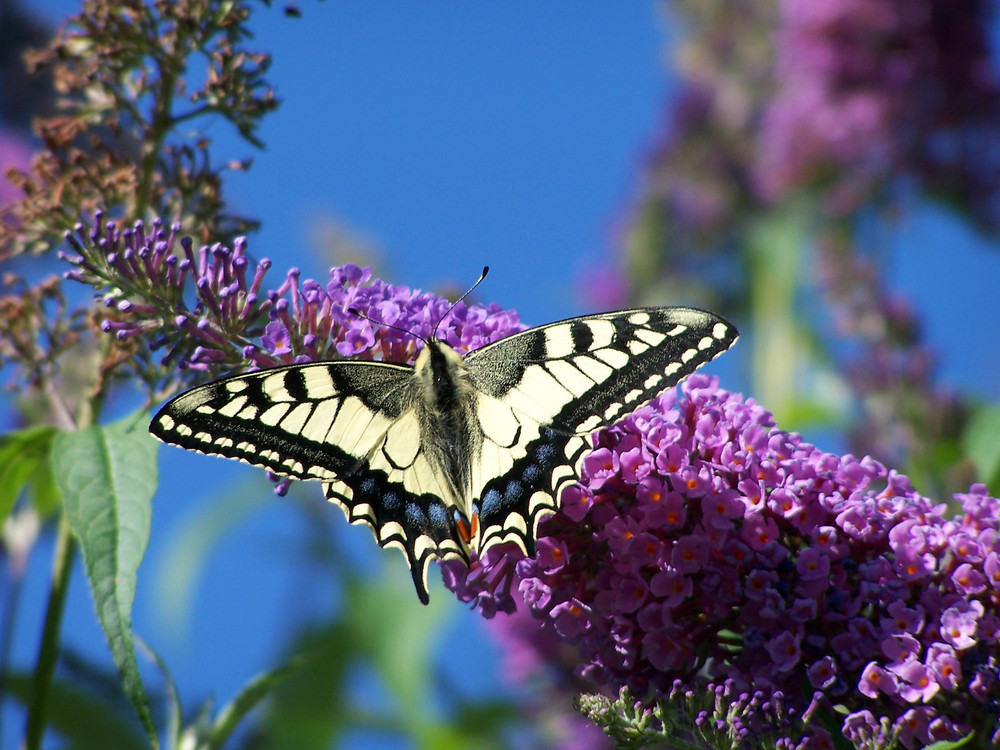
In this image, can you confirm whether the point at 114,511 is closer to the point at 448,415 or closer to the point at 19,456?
the point at 19,456

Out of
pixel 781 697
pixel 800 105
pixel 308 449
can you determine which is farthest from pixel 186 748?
pixel 800 105

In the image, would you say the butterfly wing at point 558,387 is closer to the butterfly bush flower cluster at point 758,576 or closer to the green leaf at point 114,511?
the butterfly bush flower cluster at point 758,576

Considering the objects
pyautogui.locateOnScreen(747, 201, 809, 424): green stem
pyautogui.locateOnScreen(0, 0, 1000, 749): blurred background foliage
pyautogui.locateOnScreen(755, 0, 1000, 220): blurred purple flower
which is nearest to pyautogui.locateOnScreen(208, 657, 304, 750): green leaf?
pyautogui.locateOnScreen(0, 0, 1000, 749): blurred background foliage

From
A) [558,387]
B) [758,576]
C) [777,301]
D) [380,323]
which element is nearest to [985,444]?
[758,576]

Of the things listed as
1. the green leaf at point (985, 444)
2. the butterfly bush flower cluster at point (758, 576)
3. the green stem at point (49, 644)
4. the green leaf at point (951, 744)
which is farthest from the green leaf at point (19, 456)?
the green leaf at point (985, 444)

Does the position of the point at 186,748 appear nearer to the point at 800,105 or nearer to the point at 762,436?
the point at 762,436
